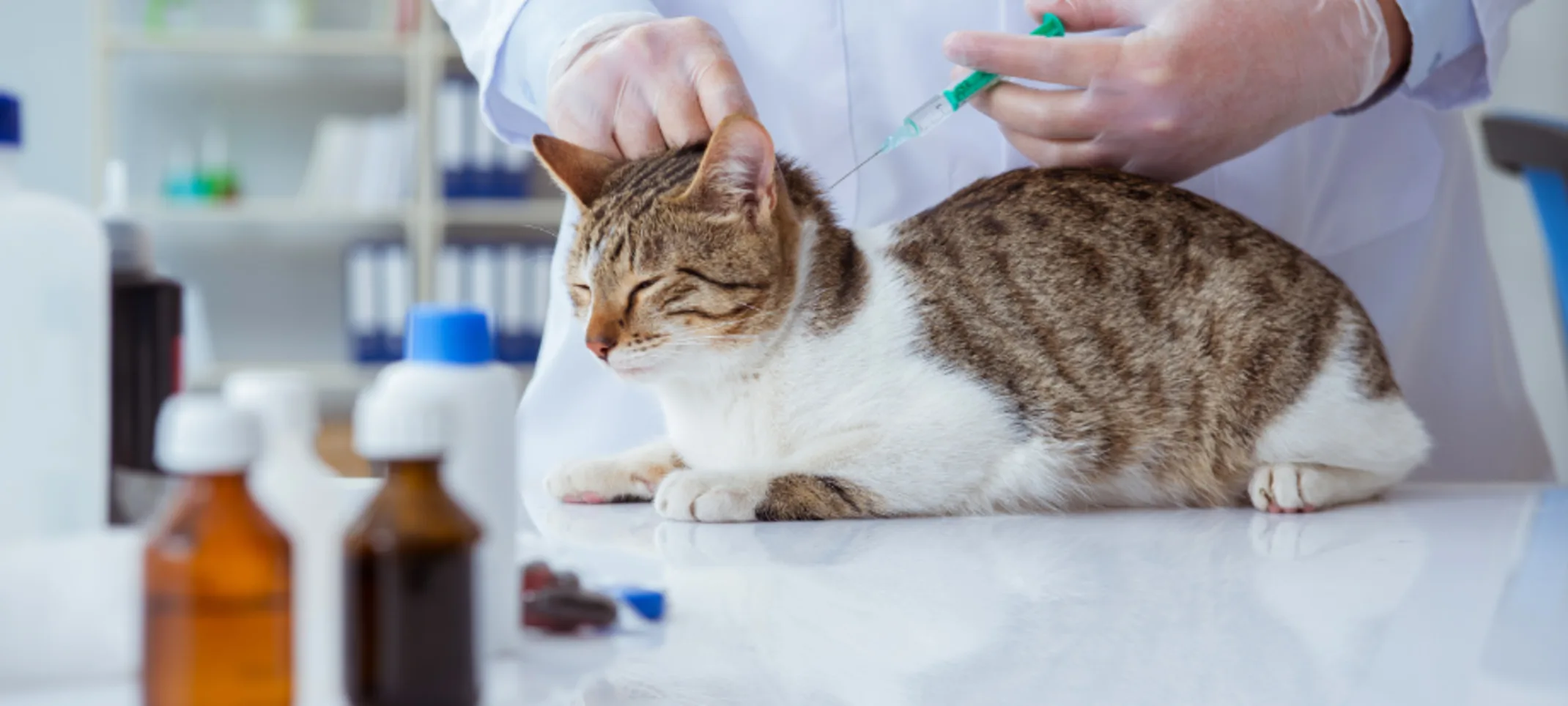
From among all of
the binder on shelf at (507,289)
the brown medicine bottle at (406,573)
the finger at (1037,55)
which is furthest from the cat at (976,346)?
the binder on shelf at (507,289)

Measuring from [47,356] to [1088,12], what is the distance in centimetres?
104

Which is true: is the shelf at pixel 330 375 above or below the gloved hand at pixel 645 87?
below

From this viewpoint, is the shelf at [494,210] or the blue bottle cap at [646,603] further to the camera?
the shelf at [494,210]

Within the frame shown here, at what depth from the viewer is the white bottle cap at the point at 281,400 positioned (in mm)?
546

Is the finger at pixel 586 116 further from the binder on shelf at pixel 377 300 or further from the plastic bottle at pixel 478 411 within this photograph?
the binder on shelf at pixel 377 300

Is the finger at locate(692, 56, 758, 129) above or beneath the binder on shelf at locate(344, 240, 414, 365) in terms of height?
above

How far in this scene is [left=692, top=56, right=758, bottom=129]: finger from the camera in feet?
4.18

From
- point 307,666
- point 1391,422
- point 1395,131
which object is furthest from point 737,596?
point 1395,131

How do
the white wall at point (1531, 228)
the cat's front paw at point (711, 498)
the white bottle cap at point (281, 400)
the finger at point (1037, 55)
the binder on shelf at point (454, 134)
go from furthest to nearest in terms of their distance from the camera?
the binder on shelf at point (454, 134) → the white wall at point (1531, 228) → the finger at point (1037, 55) → the cat's front paw at point (711, 498) → the white bottle cap at point (281, 400)

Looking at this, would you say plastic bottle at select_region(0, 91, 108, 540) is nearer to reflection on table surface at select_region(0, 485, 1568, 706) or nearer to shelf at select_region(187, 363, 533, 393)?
reflection on table surface at select_region(0, 485, 1568, 706)

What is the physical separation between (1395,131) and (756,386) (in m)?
0.86

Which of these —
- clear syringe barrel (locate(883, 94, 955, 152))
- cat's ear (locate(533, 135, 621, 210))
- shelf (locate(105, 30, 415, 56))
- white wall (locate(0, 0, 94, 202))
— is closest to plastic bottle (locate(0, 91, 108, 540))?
cat's ear (locate(533, 135, 621, 210))

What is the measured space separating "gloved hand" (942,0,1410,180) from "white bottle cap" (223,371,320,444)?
2.71 feet

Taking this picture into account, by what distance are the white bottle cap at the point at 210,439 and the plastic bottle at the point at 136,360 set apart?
0.32 meters
